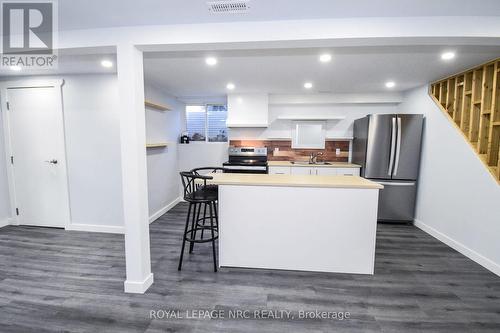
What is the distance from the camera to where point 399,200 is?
396 cm

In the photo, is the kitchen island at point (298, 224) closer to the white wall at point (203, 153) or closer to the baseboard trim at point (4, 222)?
the white wall at point (203, 153)

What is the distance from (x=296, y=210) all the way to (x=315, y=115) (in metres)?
2.87

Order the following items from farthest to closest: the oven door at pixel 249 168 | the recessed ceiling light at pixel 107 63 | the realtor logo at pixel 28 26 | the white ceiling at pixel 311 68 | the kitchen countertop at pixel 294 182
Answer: the oven door at pixel 249 168
the recessed ceiling light at pixel 107 63
the white ceiling at pixel 311 68
the kitchen countertop at pixel 294 182
the realtor logo at pixel 28 26

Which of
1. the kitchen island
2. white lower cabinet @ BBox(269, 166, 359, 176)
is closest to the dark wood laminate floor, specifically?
the kitchen island

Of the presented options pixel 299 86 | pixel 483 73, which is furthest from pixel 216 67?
pixel 483 73

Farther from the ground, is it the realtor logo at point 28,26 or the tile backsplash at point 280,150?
the realtor logo at point 28,26

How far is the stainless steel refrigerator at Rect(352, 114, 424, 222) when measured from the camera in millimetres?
3820

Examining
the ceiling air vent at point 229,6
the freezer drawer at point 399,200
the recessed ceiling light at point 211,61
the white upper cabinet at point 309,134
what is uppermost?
the ceiling air vent at point 229,6

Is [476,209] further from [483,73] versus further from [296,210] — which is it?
[296,210]

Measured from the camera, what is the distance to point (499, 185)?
2.56 m

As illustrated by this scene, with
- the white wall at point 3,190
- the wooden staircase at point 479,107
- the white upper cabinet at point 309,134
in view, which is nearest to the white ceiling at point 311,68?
the wooden staircase at point 479,107

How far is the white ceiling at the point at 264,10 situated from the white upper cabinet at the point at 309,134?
3.22m

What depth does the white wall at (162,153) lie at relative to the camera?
399 cm

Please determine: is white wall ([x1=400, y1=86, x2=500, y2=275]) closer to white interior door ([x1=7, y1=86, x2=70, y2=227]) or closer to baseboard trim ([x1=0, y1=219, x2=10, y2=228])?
white interior door ([x1=7, y1=86, x2=70, y2=227])
